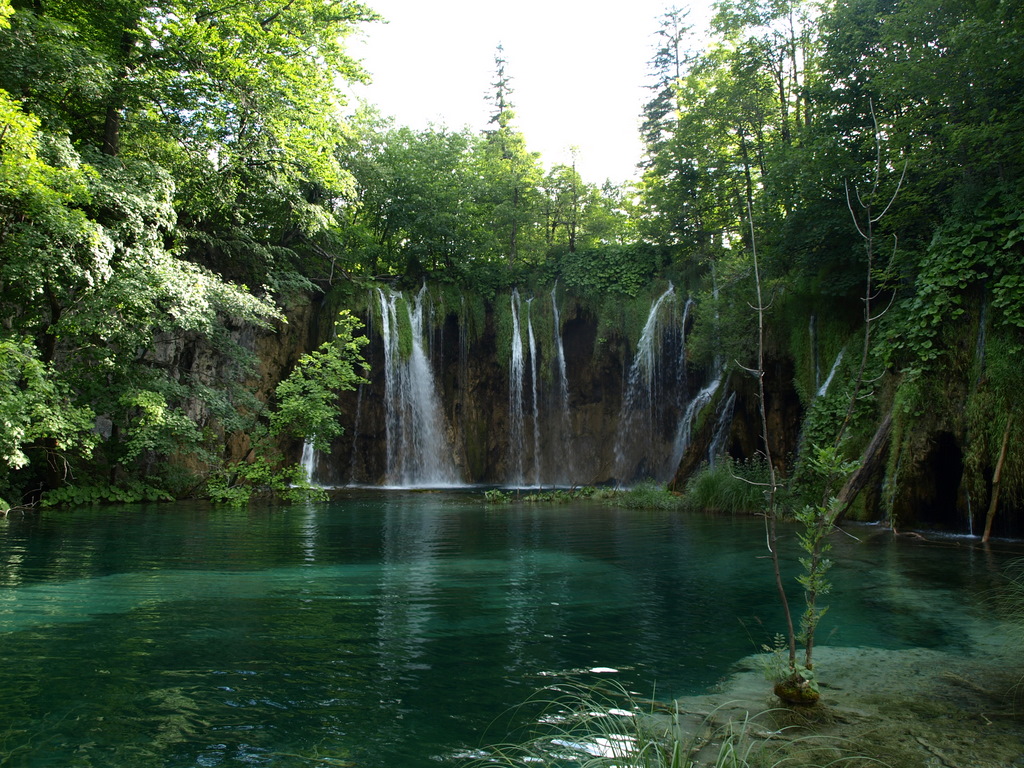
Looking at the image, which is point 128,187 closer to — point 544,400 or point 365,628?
point 365,628

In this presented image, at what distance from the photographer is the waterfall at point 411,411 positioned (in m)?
24.4

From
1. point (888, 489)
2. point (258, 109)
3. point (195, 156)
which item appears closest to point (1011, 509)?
point (888, 489)

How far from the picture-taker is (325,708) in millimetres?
3412

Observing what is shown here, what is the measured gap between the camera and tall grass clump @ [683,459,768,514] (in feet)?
45.6

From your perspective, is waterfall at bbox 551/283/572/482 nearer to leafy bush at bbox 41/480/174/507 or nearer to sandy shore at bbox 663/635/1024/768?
leafy bush at bbox 41/480/174/507

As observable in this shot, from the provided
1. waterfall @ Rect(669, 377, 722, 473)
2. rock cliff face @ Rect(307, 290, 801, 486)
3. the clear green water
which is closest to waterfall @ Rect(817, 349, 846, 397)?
waterfall @ Rect(669, 377, 722, 473)

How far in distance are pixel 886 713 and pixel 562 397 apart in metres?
23.2

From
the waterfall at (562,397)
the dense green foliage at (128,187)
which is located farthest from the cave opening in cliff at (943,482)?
the waterfall at (562,397)

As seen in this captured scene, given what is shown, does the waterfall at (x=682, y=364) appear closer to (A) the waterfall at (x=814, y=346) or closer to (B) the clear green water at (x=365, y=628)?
(A) the waterfall at (x=814, y=346)

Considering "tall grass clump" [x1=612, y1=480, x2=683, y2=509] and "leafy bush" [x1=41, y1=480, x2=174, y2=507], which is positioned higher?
"leafy bush" [x1=41, y1=480, x2=174, y2=507]

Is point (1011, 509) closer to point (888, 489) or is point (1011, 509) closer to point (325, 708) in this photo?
point (888, 489)

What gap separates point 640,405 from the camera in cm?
2366

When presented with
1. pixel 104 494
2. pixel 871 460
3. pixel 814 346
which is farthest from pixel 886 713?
pixel 104 494

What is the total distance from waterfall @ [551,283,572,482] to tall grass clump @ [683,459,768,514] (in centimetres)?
1104
